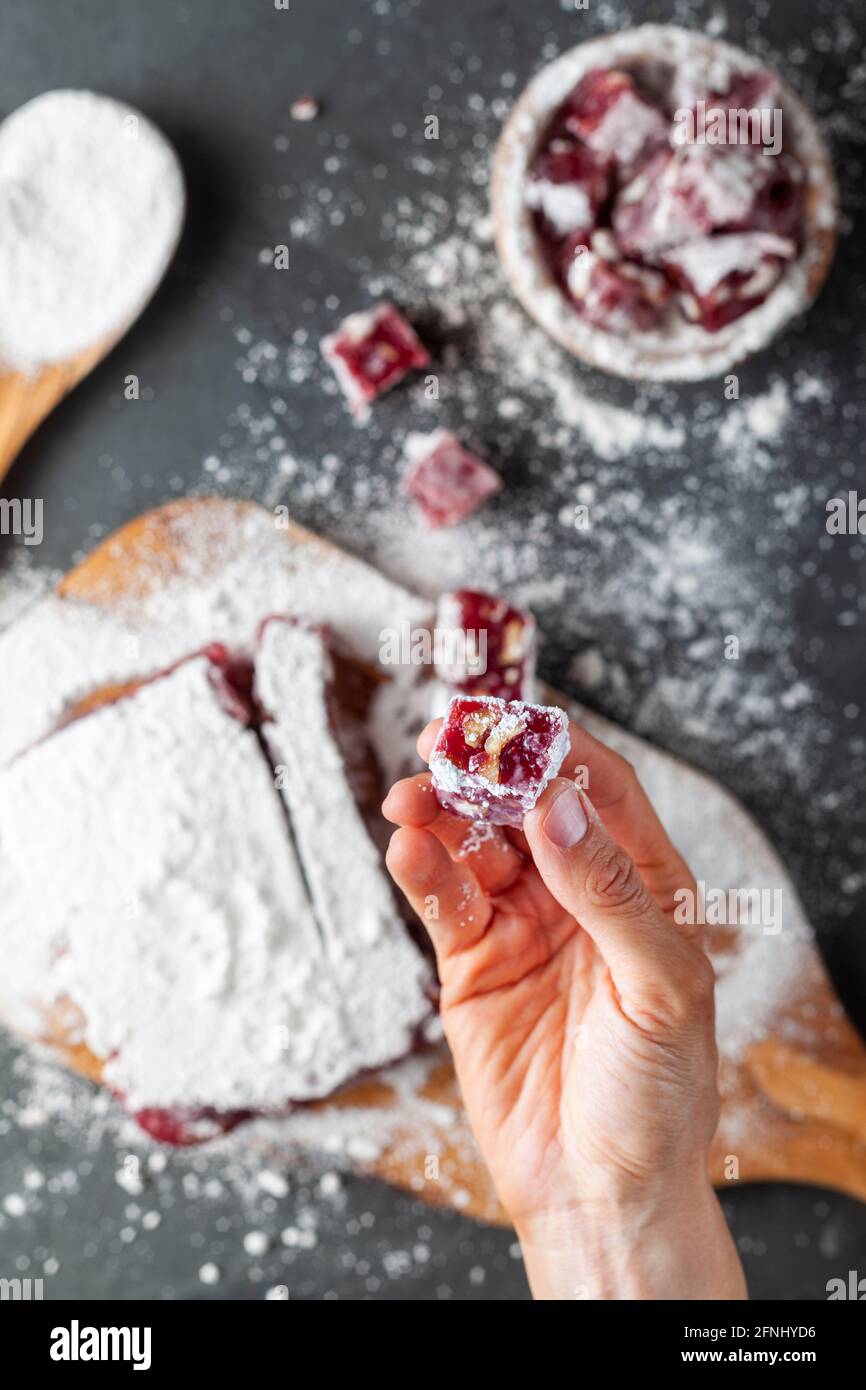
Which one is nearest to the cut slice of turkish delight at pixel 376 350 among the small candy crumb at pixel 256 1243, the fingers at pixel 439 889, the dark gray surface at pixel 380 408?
the dark gray surface at pixel 380 408

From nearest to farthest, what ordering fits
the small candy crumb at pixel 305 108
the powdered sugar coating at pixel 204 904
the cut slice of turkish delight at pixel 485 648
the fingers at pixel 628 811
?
the fingers at pixel 628 811 < the powdered sugar coating at pixel 204 904 < the cut slice of turkish delight at pixel 485 648 < the small candy crumb at pixel 305 108

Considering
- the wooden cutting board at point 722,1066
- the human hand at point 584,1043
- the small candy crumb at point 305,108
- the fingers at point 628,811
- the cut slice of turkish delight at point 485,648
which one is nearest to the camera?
the human hand at point 584,1043

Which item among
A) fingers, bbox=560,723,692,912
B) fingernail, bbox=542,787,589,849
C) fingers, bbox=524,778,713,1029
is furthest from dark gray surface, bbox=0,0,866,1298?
fingernail, bbox=542,787,589,849

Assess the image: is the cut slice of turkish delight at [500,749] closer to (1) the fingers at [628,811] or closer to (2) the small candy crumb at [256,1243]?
(1) the fingers at [628,811]

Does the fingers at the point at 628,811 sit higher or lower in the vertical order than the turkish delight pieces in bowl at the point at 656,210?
lower

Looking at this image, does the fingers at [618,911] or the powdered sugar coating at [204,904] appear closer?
the fingers at [618,911]

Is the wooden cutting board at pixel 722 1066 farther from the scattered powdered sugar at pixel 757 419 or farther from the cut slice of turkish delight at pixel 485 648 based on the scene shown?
the scattered powdered sugar at pixel 757 419

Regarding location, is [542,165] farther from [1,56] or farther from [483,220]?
[1,56]

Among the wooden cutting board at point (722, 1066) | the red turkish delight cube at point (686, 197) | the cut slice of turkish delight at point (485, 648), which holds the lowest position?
the wooden cutting board at point (722, 1066)
